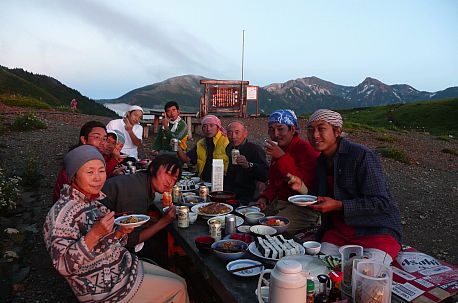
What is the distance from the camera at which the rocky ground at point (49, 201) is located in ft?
15.0

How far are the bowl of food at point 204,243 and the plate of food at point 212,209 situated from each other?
0.61m

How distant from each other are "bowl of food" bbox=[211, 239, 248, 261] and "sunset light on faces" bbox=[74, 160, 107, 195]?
1043mm

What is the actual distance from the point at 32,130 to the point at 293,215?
14.9 m

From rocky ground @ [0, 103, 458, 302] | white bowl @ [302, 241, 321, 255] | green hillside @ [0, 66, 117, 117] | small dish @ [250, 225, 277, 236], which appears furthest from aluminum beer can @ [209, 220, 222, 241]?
green hillside @ [0, 66, 117, 117]

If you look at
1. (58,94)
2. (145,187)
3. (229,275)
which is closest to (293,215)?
(145,187)

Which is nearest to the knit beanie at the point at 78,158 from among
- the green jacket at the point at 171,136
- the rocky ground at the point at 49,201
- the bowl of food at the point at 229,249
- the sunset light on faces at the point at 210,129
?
the bowl of food at the point at 229,249

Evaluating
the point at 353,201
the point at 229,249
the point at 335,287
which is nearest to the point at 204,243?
the point at 229,249

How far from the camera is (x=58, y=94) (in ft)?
221

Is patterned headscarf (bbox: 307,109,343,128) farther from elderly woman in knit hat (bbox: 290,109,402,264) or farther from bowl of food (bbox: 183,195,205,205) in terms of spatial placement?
bowl of food (bbox: 183,195,205,205)

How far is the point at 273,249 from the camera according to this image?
8.64 feet

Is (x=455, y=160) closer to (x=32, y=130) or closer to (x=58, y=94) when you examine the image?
(x=32, y=130)

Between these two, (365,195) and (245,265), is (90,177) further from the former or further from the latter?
(365,195)

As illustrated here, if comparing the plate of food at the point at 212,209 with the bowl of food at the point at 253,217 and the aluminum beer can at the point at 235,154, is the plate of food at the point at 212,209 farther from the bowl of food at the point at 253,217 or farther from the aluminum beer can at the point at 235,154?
the aluminum beer can at the point at 235,154

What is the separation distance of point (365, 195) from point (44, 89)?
243 feet
